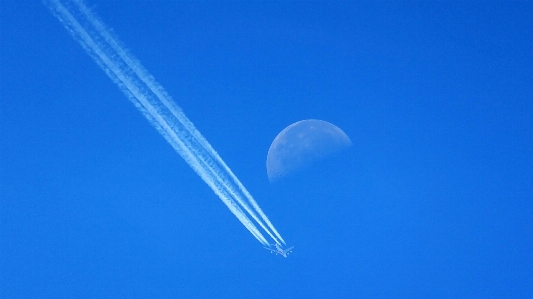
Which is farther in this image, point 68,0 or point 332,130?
point 332,130

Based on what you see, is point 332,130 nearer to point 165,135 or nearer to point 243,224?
point 243,224

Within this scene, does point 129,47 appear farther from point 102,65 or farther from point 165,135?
point 165,135

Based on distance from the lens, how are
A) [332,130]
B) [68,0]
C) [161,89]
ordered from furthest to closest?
[332,130] → [161,89] → [68,0]

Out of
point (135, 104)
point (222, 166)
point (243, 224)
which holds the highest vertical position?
point (135, 104)

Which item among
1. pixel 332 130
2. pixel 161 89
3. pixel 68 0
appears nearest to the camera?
pixel 68 0

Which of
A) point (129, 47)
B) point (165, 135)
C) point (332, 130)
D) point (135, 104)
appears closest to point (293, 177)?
point (332, 130)

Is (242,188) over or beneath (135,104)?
beneath
